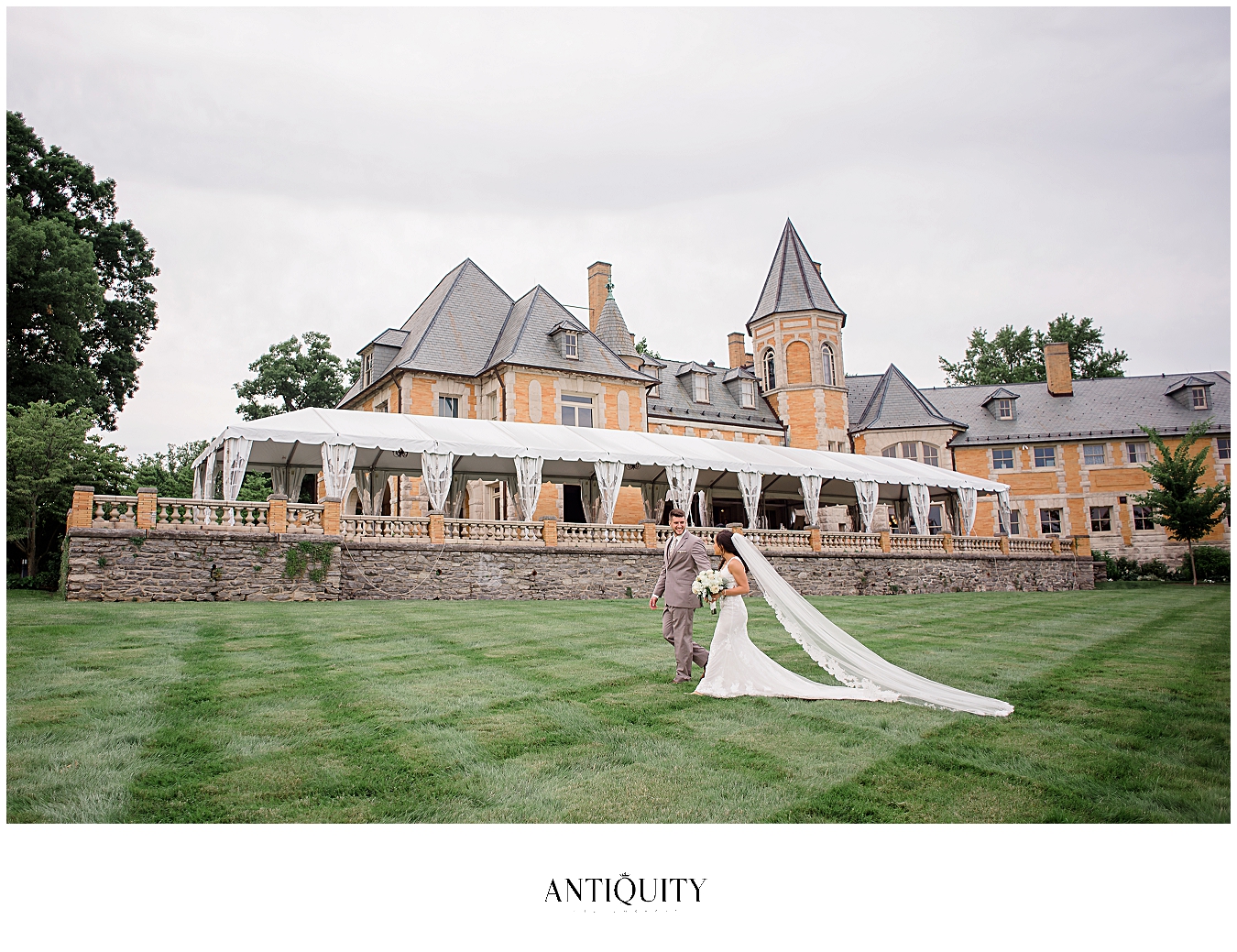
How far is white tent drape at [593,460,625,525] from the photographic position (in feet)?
71.3

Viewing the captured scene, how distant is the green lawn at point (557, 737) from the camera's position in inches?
174

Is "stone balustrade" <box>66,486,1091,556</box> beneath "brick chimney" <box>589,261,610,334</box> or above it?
beneath

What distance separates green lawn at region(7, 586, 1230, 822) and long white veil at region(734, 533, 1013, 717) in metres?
0.34

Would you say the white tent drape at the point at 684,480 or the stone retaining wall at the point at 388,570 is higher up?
the white tent drape at the point at 684,480

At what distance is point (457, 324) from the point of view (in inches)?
1228

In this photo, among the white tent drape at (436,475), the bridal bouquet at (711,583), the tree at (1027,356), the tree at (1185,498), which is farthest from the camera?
the tree at (1027,356)

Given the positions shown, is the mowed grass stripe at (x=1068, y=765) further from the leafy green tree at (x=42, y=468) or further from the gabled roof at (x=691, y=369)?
the gabled roof at (x=691, y=369)

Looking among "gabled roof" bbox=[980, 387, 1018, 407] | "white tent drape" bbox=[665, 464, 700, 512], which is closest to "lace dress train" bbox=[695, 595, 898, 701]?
"white tent drape" bbox=[665, 464, 700, 512]

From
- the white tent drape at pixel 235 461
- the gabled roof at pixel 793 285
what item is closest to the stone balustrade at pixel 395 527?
the white tent drape at pixel 235 461

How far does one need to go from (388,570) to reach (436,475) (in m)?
3.44

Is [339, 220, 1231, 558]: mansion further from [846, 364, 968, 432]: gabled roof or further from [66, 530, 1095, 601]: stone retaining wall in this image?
[66, 530, 1095, 601]: stone retaining wall

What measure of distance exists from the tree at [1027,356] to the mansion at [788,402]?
11361 mm

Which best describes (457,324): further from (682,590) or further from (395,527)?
(682,590)

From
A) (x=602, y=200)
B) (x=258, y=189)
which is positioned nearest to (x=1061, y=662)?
(x=602, y=200)
